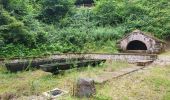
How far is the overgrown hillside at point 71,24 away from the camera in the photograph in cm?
1788

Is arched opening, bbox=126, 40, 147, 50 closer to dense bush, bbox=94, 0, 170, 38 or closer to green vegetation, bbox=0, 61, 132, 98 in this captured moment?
dense bush, bbox=94, 0, 170, 38

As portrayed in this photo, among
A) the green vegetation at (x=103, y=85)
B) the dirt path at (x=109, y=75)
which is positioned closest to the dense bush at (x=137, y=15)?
the green vegetation at (x=103, y=85)

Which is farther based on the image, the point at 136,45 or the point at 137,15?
the point at 137,15

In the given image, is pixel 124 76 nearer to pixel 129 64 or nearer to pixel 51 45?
pixel 129 64

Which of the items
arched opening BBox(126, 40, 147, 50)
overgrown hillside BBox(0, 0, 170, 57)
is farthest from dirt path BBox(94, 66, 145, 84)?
arched opening BBox(126, 40, 147, 50)

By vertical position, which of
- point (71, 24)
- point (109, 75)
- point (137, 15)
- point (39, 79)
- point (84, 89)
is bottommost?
point (39, 79)

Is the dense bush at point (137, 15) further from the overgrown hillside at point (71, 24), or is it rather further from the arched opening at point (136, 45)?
the arched opening at point (136, 45)

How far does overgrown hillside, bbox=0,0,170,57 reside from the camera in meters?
17.9

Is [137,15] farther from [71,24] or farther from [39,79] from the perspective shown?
[39,79]

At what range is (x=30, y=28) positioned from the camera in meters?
19.4

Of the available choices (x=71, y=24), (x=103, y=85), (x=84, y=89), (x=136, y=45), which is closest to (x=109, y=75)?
(x=103, y=85)

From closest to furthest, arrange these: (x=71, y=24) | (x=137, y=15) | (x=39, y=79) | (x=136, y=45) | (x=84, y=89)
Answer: (x=84, y=89)
(x=39, y=79)
(x=136, y=45)
(x=137, y=15)
(x=71, y=24)

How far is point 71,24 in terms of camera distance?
75.8 ft

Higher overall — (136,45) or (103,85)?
(136,45)
